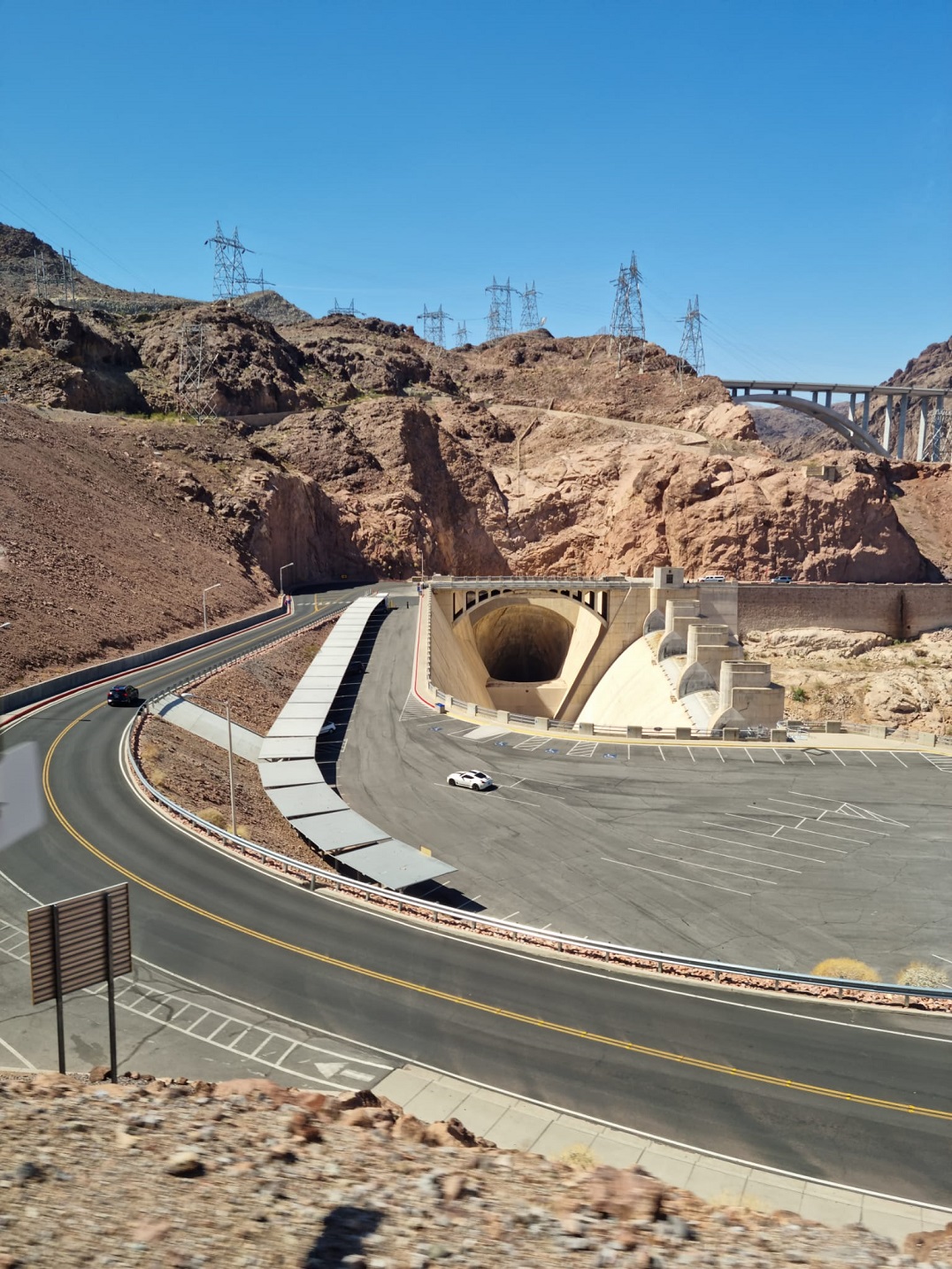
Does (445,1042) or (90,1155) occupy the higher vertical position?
(90,1155)

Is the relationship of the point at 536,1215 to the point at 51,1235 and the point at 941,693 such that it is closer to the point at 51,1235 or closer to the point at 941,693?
the point at 51,1235

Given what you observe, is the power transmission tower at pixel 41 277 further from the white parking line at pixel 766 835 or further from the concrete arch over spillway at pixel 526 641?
the white parking line at pixel 766 835

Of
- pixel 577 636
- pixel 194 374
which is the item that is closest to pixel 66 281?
pixel 194 374

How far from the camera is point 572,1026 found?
698 inches

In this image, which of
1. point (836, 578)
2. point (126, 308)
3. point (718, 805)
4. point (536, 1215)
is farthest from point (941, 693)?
point (126, 308)

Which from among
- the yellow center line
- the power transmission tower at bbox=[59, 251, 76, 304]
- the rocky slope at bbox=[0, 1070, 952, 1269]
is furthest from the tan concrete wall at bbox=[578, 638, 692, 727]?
the power transmission tower at bbox=[59, 251, 76, 304]

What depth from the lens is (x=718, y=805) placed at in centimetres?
3516

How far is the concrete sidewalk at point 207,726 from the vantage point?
1607 inches

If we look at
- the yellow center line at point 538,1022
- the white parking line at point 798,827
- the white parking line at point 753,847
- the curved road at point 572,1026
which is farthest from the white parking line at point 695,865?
the yellow center line at point 538,1022

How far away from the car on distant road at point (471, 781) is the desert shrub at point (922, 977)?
60.5 ft

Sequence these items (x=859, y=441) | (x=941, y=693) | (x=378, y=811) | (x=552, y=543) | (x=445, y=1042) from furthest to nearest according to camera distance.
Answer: (x=859, y=441), (x=552, y=543), (x=941, y=693), (x=378, y=811), (x=445, y=1042)

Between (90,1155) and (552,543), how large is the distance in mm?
97958

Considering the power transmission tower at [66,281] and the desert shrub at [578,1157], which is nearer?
the desert shrub at [578,1157]

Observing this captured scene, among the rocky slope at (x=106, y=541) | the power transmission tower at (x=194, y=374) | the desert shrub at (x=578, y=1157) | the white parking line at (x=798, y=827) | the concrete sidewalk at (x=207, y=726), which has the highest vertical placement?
the power transmission tower at (x=194, y=374)
